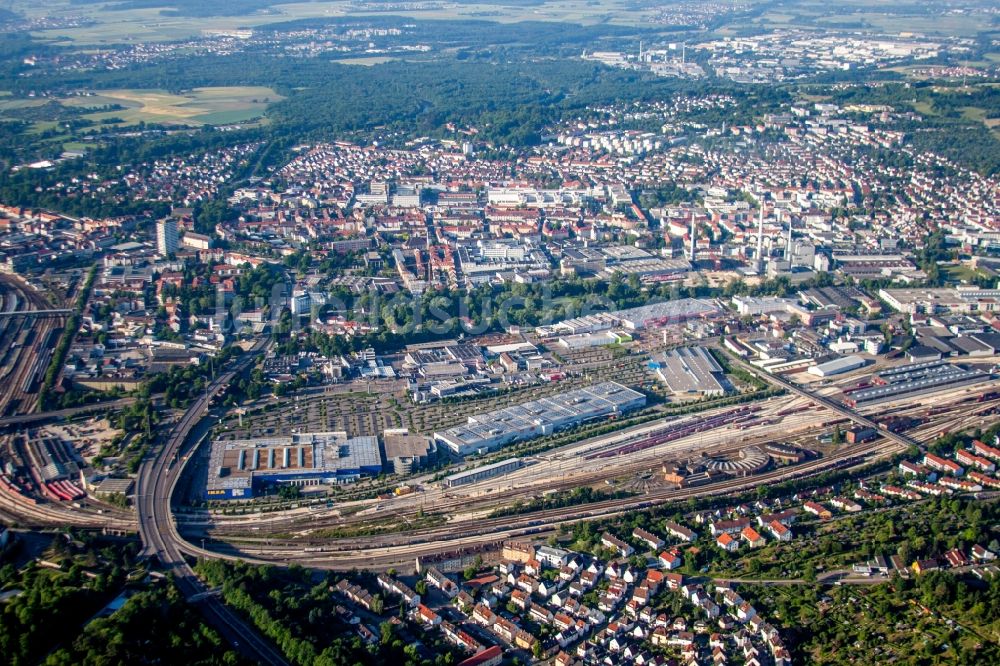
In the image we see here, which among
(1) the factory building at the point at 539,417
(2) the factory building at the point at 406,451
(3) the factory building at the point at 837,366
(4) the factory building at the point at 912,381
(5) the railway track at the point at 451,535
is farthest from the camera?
Answer: (3) the factory building at the point at 837,366

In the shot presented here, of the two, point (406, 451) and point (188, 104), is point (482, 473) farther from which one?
point (188, 104)

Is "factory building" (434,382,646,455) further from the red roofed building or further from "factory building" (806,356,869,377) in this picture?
the red roofed building

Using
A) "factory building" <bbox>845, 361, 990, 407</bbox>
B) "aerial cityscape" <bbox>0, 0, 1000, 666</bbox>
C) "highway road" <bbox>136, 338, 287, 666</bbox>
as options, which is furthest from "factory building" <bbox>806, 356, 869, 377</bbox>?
"highway road" <bbox>136, 338, 287, 666</bbox>

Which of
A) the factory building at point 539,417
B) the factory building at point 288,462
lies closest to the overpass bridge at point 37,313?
the factory building at point 288,462

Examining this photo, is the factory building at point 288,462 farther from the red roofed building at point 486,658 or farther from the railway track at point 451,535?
the red roofed building at point 486,658

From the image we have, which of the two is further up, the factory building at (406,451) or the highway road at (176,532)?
the highway road at (176,532)

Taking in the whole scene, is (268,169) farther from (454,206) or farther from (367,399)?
(367,399)
